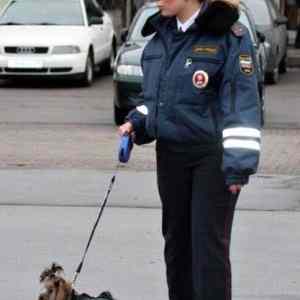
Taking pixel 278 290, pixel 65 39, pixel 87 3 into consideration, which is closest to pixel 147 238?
pixel 278 290

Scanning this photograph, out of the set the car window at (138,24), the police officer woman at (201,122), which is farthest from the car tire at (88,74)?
the police officer woman at (201,122)

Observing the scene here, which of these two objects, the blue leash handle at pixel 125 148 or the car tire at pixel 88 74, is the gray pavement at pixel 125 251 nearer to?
the blue leash handle at pixel 125 148

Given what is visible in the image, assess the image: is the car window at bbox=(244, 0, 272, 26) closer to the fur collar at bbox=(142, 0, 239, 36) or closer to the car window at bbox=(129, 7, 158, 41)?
the car window at bbox=(129, 7, 158, 41)

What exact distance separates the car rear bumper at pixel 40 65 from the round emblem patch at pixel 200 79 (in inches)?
499

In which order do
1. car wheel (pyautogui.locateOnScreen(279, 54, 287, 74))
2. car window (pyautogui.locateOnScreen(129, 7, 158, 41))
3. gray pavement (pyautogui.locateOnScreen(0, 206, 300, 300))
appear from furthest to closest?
car wheel (pyautogui.locateOnScreen(279, 54, 287, 74)) → car window (pyautogui.locateOnScreen(129, 7, 158, 41)) → gray pavement (pyautogui.locateOnScreen(0, 206, 300, 300))

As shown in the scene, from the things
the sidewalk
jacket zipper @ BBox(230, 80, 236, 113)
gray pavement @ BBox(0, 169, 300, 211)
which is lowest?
the sidewalk

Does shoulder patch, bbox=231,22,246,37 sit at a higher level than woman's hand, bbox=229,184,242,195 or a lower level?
higher

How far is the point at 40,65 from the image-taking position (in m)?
16.9

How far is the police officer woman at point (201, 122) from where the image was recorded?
14.3 ft

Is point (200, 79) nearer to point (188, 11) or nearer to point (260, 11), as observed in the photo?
point (188, 11)

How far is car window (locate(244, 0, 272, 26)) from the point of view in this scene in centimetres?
1791

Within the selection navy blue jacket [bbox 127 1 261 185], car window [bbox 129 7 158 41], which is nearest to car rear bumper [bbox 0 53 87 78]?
car window [bbox 129 7 158 41]

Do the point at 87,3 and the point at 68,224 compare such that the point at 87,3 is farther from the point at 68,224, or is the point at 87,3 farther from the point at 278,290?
the point at 278,290

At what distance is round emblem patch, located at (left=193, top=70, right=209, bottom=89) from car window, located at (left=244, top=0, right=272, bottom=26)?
1362 cm
